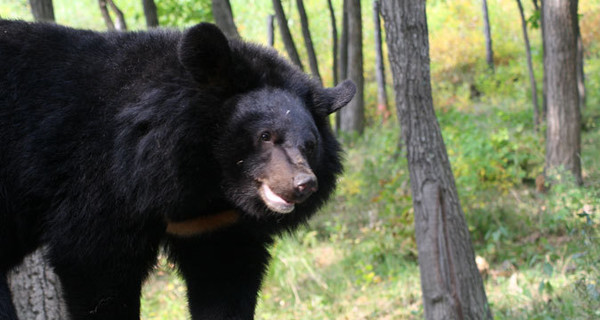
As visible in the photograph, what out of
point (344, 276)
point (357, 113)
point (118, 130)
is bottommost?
point (344, 276)

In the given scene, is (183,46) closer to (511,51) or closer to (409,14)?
(409,14)

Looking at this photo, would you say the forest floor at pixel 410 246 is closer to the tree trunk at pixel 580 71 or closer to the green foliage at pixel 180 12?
the tree trunk at pixel 580 71

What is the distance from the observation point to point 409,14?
5203mm

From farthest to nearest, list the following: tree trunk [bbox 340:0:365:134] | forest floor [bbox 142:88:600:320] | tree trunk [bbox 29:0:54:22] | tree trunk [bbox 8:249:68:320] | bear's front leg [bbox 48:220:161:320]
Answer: tree trunk [bbox 340:0:365:134]
forest floor [bbox 142:88:600:320]
tree trunk [bbox 29:0:54:22]
tree trunk [bbox 8:249:68:320]
bear's front leg [bbox 48:220:161:320]

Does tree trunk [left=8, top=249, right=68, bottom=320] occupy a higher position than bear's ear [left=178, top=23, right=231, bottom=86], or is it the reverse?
bear's ear [left=178, top=23, right=231, bottom=86]

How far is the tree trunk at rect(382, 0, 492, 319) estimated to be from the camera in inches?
209

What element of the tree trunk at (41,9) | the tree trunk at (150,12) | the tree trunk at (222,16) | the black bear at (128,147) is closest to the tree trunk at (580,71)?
the tree trunk at (222,16)

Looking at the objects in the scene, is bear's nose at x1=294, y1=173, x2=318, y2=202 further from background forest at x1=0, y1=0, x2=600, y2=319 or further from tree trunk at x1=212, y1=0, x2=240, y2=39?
tree trunk at x1=212, y1=0, x2=240, y2=39

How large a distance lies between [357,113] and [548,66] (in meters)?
6.17

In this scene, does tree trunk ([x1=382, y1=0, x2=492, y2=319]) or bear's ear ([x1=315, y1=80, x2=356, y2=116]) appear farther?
tree trunk ([x1=382, y1=0, x2=492, y2=319])

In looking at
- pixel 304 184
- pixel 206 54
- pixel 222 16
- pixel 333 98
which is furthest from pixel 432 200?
pixel 222 16

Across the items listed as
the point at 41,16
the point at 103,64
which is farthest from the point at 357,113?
the point at 103,64

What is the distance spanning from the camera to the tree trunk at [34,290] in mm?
4645

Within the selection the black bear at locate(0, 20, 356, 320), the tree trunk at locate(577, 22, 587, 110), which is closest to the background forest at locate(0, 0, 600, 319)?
the tree trunk at locate(577, 22, 587, 110)
